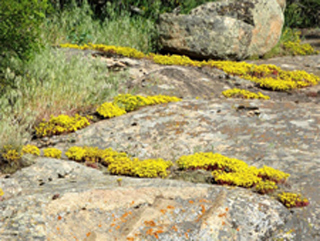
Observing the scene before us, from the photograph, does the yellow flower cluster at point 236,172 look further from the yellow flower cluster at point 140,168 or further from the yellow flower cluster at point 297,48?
the yellow flower cluster at point 297,48

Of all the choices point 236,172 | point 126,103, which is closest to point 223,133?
point 236,172

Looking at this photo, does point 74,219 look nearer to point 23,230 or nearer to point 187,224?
point 23,230

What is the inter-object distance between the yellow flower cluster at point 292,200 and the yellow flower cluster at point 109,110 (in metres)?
3.65

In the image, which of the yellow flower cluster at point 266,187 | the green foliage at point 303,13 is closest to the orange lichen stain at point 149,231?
the yellow flower cluster at point 266,187

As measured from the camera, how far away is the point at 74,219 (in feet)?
12.4

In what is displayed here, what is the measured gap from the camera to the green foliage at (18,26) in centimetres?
712

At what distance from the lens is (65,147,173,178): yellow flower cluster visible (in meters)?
5.08

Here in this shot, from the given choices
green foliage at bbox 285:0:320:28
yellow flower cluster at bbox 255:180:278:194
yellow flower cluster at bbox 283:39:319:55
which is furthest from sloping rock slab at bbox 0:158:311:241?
green foliage at bbox 285:0:320:28

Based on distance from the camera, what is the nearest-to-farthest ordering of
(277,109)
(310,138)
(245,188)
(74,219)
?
(74,219) → (245,188) → (310,138) → (277,109)

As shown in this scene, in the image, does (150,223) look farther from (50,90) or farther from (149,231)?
(50,90)

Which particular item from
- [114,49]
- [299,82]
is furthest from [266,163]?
[114,49]

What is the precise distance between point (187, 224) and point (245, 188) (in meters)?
1.05

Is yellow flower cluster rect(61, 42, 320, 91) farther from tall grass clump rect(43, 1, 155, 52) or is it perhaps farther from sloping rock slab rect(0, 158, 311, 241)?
sloping rock slab rect(0, 158, 311, 241)

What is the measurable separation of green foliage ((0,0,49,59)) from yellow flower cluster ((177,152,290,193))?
3861mm
